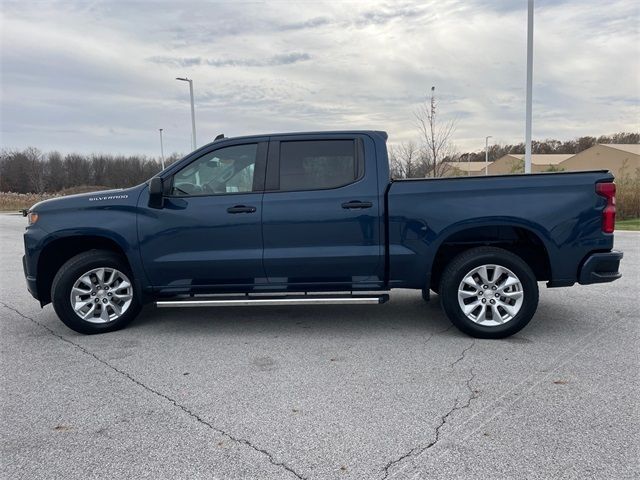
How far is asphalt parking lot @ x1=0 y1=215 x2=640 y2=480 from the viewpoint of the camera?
283cm

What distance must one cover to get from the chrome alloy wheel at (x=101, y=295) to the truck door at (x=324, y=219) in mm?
1599

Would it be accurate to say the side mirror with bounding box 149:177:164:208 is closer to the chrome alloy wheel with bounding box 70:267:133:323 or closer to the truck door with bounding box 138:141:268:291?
the truck door with bounding box 138:141:268:291

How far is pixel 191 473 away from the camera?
2.74m

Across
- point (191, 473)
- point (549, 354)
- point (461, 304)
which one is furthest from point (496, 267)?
point (191, 473)

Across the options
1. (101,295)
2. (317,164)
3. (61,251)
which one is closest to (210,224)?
(317,164)

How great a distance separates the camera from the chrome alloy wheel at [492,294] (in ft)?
15.9

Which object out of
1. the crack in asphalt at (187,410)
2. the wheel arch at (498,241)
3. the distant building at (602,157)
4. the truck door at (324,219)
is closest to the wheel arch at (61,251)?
the crack in asphalt at (187,410)

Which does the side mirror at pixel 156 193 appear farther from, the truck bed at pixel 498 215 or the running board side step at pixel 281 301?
the truck bed at pixel 498 215

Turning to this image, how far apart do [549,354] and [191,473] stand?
3.24 m

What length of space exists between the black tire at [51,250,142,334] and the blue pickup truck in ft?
0.04

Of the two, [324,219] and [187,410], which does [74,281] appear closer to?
[187,410]

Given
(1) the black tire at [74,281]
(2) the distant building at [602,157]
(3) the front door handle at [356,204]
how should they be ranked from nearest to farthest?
1. (3) the front door handle at [356,204]
2. (1) the black tire at [74,281]
3. (2) the distant building at [602,157]

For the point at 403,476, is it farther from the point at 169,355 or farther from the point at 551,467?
the point at 169,355

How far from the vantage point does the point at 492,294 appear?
4867 millimetres
